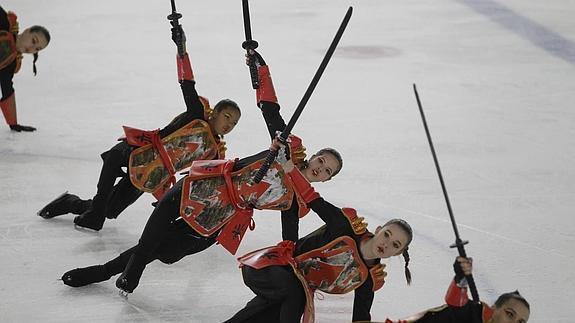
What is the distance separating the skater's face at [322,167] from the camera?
13.9 feet

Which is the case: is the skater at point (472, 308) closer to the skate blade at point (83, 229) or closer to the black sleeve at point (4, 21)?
the skate blade at point (83, 229)

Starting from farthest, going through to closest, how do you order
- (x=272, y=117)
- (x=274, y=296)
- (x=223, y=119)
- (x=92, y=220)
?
(x=92, y=220) < (x=223, y=119) < (x=272, y=117) < (x=274, y=296)

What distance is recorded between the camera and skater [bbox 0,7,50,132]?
6.02m

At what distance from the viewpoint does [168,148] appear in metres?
4.89

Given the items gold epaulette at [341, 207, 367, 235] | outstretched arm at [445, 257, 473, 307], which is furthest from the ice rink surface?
outstretched arm at [445, 257, 473, 307]

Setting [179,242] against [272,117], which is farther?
[179,242]

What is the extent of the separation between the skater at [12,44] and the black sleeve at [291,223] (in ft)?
7.79

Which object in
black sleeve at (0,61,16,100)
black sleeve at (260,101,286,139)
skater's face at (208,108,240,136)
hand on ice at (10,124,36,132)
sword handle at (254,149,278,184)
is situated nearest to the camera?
sword handle at (254,149,278,184)

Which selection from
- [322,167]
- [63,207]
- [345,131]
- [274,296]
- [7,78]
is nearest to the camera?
[274,296]

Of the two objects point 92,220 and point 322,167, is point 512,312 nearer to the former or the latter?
point 322,167

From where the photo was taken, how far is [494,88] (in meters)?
7.54

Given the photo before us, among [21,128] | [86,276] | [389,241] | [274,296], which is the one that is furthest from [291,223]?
[21,128]

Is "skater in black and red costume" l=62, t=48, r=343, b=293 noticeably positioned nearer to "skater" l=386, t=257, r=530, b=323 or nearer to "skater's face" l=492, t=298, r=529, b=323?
"skater" l=386, t=257, r=530, b=323

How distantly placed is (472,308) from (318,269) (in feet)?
2.21
